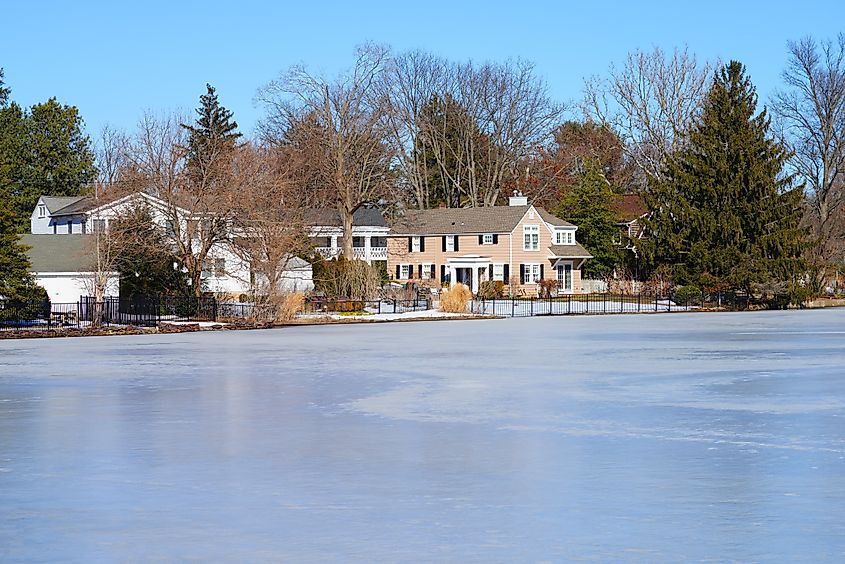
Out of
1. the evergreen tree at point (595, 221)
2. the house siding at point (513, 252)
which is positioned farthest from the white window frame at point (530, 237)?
the evergreen tree at point (595, 221)

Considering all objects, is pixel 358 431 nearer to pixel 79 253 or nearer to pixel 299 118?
pixel 79 253

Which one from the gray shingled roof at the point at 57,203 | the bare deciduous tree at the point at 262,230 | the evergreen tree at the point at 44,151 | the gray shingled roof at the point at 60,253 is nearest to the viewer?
the bare deciduous tree at the point at 262,230

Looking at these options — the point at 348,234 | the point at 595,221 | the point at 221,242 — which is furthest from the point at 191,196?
the point at 595,221

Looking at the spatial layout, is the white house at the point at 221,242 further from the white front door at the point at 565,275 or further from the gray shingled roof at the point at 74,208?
the white front door at the point at 565,275

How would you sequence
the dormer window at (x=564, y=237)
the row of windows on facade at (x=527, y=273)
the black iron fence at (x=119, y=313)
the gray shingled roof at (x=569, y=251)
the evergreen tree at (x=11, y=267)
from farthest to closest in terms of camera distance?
the dormer window at (x=564, y=237) < the row of windows on facade at (x=527, y=273) < the gray shingled roof at (x=569, y=251) < the black iron fence at (x=119, y=313) < the evergreen tree at (x=11, y=267)

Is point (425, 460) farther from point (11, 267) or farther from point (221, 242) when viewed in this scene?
point (221, 242)

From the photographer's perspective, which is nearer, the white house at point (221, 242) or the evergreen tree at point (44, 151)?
the white house at point (221, 242)

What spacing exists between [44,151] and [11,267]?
50743mm

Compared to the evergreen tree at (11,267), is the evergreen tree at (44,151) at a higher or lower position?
higher

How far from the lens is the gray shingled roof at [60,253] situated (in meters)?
51.1

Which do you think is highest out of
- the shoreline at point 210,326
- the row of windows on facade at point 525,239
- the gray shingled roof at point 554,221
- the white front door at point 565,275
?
the gray shingled roof at point 554,221

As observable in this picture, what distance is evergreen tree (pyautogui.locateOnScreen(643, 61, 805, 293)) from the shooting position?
61.2m

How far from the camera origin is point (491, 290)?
68000mm

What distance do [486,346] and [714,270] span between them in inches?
1302
